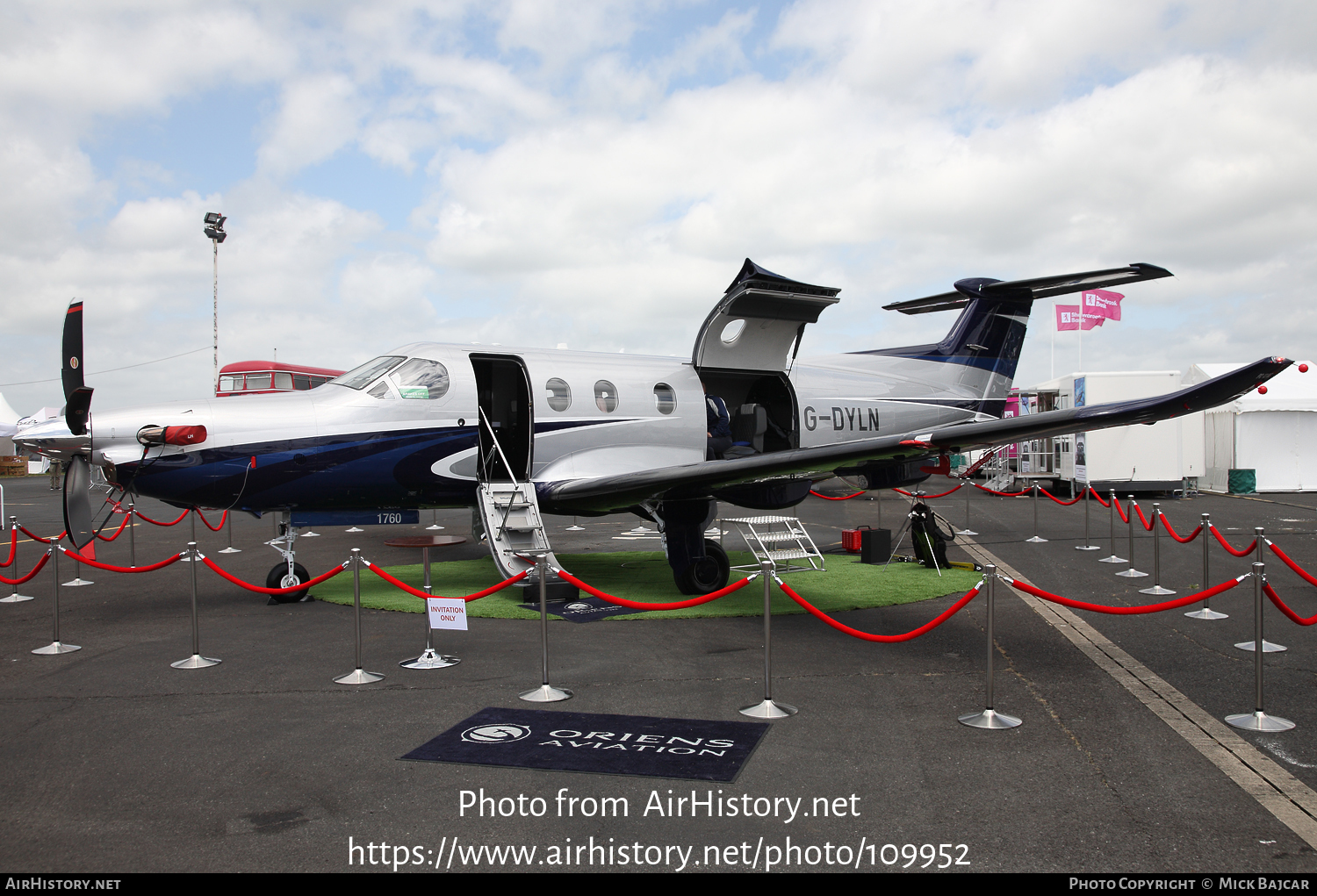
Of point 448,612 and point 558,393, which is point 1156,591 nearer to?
point 558,393

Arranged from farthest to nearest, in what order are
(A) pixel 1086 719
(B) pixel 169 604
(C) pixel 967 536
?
(C) pixel 967 536 → (B) pixel 169 604 → (A) pixel 1086 719

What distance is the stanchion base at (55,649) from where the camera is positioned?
296 inches

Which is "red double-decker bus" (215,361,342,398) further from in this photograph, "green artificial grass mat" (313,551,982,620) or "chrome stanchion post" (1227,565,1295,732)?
"chrome stanchion post" (1227,565,1295,732)

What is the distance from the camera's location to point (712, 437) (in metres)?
11.6

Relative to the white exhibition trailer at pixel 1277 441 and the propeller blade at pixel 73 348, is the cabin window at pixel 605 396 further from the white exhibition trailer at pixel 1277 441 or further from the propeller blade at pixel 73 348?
the white exhibition trailer at pixel 1277 441

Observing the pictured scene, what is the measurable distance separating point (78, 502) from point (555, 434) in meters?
5.10

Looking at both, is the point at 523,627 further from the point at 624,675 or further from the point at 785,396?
the point at 785,396

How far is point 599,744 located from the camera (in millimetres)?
5047

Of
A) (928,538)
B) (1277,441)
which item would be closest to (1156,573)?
(928,538)

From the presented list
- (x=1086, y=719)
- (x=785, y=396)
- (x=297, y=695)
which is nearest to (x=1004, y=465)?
(x=785, y=396)

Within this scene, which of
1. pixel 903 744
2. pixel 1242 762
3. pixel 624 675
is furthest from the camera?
pixel 624 675

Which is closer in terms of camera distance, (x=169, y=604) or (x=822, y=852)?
(x=822, y=852)

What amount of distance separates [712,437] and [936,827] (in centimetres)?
800

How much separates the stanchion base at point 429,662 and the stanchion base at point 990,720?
411 cm
